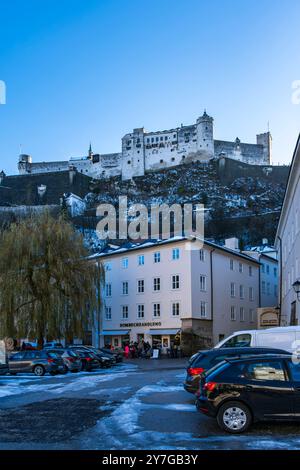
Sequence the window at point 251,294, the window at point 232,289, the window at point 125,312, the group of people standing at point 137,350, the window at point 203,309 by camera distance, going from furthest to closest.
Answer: the window at point 251,294 < the window at point 232,289 < the window at point 125,312 < the window at point 203,309 < the group of people standing at point 137,350

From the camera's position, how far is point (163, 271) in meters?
53.6

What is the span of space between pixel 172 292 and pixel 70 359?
2143 centimetres

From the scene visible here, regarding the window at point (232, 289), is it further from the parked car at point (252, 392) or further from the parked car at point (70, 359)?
the parked car at point (252, 392)

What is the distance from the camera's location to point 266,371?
11297mm

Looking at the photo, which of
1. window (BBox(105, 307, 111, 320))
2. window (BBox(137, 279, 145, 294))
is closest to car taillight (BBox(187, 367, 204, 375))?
window (BBox(137, 279, 145, 294))

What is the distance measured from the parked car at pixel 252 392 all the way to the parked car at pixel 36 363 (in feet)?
65.4

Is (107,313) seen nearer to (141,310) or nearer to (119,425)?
(141,310)

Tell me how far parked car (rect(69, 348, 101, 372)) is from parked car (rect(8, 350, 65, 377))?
3.27 meters

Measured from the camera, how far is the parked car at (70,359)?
105 feet

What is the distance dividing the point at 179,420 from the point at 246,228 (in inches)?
4074

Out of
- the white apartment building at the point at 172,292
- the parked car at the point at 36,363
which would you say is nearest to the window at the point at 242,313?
the white apartment building at the point at 172,292

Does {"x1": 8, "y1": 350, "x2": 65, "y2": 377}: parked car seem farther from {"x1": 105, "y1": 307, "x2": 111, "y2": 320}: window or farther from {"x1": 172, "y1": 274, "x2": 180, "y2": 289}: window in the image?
{"x1": 105, "y1": 307, "x2": 111, "y2": 320}: window
